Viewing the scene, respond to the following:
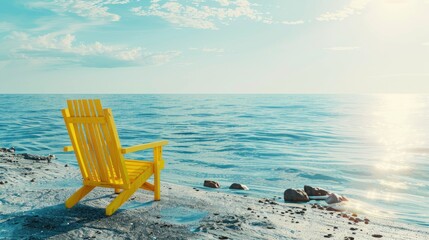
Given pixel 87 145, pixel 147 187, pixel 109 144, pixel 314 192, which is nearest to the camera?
pixel 109 144

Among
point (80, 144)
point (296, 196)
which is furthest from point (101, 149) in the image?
point (296, 196)

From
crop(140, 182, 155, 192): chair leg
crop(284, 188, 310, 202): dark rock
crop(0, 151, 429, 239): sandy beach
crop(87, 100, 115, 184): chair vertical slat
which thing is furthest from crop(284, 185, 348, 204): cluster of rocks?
crop(87, 100, 115, 184): chair vertical slat

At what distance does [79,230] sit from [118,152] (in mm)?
1092

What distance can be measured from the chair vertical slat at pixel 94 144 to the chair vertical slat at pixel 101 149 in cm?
2

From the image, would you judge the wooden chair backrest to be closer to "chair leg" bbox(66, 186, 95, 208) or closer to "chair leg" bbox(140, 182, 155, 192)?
"chair leg" bbox(66, 186, 95, 208)

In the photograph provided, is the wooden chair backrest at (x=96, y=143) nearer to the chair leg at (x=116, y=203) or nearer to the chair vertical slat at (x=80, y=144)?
the chair vertical slat at (x=80, y=144)

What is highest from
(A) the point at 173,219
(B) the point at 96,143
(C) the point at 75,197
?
(B) the point at 96,143

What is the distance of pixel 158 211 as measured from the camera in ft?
19.6

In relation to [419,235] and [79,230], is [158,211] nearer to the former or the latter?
[79,230]

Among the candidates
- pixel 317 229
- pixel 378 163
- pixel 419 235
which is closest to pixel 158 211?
pixel 317 229

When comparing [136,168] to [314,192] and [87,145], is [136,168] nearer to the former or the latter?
[87,145]

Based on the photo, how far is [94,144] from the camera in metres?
5.74

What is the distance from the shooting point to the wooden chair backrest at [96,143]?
546 cm

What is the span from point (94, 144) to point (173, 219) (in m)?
1.54
